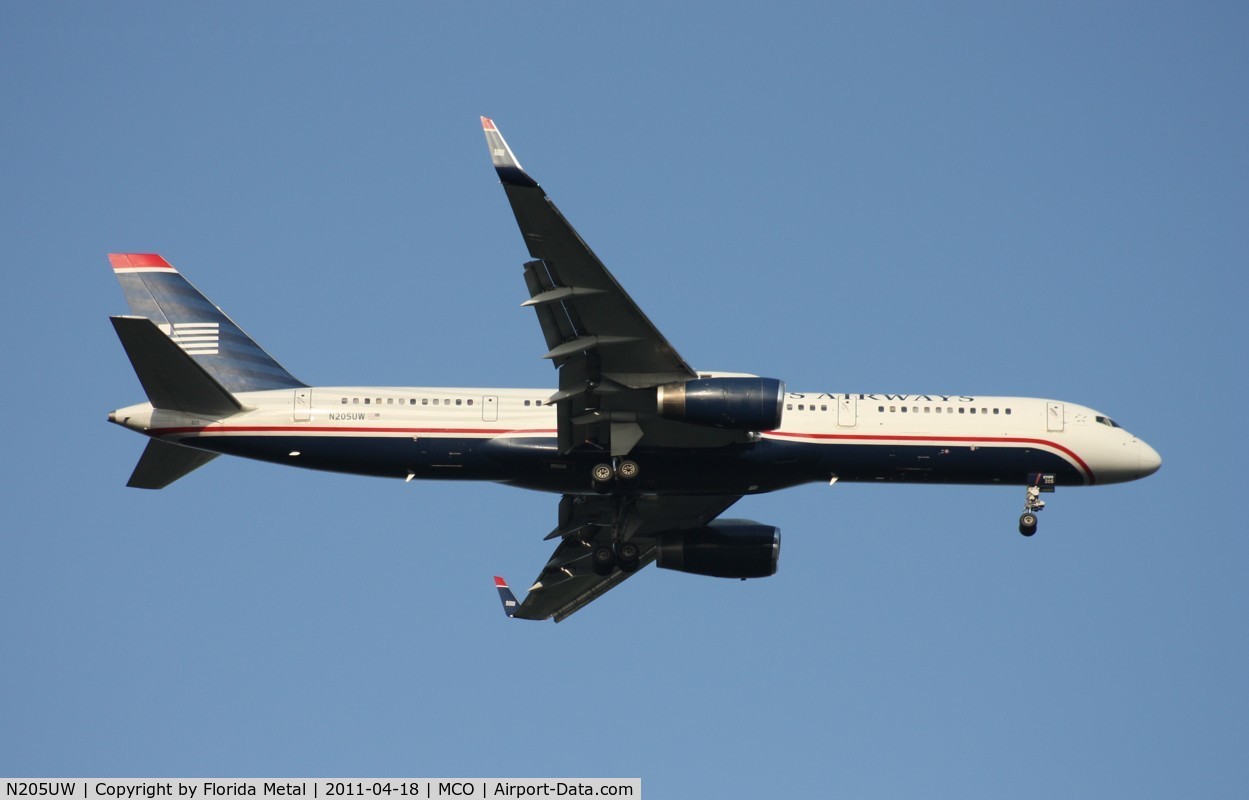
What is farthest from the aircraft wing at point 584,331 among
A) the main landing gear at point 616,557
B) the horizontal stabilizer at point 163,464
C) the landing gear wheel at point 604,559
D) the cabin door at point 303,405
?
the horizontal stabilizer at point 163,464

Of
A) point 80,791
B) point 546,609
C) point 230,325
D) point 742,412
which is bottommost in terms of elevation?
point 80,791

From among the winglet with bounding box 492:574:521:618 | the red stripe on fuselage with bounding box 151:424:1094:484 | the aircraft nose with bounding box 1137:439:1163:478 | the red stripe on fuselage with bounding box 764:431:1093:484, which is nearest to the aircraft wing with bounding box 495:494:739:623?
the winglet with bounding box 492:574:521:618

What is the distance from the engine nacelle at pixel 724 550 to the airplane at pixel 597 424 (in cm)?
155

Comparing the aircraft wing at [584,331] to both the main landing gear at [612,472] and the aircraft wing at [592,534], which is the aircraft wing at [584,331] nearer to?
the main landing gear at [612,472]

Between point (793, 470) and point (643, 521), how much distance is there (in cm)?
603

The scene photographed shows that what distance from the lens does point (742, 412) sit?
45156 mm

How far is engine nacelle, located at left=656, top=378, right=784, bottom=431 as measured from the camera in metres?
45.2

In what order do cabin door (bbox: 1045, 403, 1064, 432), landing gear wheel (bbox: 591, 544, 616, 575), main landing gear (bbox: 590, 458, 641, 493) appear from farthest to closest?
landing gear wheel (bbox: 591, 544, 616, 575) → cabin door (bbox: 1045, 403, 1064, 432) → main landing gear (bbox: 590, 458, 641, 493)

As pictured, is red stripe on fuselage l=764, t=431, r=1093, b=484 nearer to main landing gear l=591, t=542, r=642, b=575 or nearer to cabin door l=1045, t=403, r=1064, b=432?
cabin door l=1045, t=403, r=1064, b=432

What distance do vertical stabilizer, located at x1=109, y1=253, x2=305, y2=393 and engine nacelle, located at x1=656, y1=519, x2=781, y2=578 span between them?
12.1 meters

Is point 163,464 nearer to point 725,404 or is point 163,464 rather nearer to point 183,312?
point 183,312

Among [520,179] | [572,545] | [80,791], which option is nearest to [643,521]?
[572,545]

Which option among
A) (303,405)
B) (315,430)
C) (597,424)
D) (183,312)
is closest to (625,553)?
(597,424)

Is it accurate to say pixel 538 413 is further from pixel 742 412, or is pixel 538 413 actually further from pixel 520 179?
pixel 520 179
